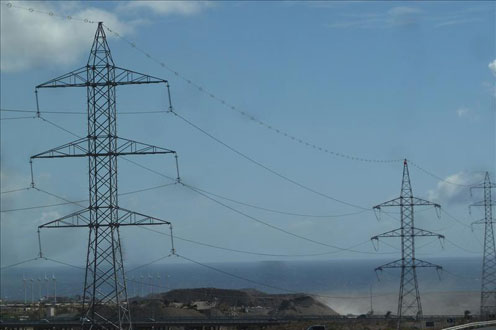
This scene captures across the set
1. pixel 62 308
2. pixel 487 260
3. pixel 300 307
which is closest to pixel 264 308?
pixel 300 307

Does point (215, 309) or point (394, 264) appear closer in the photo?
point (394, 264)

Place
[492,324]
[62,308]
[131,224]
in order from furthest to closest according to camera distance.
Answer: [62,308] < [492,324] < [131,224]

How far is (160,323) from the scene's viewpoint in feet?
394

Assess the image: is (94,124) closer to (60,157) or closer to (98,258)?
(60,157)

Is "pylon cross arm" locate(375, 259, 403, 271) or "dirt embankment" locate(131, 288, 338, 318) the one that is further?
"dirt embankment" locate(131, 288, 338, 318)

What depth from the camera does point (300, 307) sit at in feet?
598

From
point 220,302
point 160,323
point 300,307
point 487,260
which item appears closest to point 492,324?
point 487,260

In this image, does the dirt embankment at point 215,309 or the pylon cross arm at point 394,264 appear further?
the dirt embankment at point 215,309

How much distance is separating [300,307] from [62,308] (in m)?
47.7

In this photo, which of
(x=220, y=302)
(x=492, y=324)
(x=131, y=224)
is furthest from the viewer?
(x=220, y=302)

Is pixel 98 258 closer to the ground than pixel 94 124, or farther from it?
closer to the ground

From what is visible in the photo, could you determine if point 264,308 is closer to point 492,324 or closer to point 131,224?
point 492,324

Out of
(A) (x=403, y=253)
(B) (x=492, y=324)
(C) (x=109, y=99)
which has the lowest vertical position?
(B) (x=492, y=324)

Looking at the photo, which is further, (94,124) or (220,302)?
(220,302)
